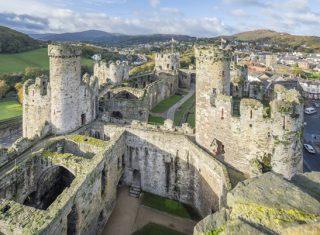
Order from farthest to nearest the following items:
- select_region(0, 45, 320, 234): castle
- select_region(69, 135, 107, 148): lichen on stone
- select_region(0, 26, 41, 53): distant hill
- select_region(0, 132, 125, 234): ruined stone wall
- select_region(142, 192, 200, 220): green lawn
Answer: select_region(0, 26, 41, 53): distant hill → select_region(69, 135, 107, 148): lichen on stone → select_region(142, 192, 200, 220): green lawn → select_region(0, 45, 320, 234): castle → select_region(0, 132, 125, 234): ruined stone wall

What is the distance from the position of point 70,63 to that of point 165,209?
581 inches

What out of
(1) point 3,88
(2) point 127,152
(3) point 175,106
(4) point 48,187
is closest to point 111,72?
(3) point 175,106

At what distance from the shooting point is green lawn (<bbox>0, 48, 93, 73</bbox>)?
8969 centimetres

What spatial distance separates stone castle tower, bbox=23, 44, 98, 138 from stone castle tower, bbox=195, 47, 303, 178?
37.8ft

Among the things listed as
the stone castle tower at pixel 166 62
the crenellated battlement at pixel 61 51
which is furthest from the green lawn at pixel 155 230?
the stone castle tower at pixel 166 62

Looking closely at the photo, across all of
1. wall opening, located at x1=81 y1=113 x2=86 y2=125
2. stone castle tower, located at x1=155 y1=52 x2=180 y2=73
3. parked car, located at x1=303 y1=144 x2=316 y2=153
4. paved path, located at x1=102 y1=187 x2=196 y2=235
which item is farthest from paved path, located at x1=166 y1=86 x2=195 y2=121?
parked car, located at x1=303 y1=144 x2=316 y2=153

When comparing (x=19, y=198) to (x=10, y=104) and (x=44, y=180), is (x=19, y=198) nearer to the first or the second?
(x=44, y=180)

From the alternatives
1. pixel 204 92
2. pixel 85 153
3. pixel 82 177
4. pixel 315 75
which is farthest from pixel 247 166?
pixel 315 75

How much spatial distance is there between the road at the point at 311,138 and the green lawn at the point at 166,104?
19.6m

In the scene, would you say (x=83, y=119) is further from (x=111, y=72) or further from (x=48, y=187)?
(x=111, y=72)

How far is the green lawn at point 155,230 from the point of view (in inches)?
882

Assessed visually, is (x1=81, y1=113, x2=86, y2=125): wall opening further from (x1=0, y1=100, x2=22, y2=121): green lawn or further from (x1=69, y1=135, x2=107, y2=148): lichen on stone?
(x1=0, y1=100, x2=22, y2=121): green lawn

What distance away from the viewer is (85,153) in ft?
85.5

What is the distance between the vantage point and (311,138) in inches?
2008
